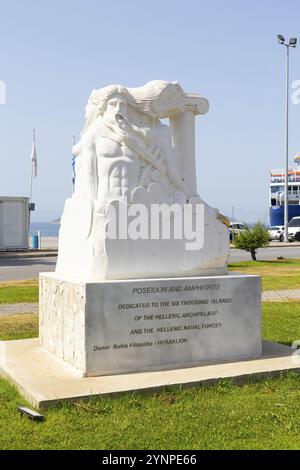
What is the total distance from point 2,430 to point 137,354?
1.73 meters

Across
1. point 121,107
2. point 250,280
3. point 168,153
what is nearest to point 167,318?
point 250,280

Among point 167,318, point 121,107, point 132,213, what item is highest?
point 121,107

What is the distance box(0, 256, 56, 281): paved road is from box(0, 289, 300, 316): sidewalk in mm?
5021

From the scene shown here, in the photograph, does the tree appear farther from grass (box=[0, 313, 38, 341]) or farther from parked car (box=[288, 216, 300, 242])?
parked car (box=[288, 216, 300, 242])

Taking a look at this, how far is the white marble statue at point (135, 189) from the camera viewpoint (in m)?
5.97

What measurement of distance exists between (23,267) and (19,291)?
262 inches

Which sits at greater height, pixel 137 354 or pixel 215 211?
pixel 215 211

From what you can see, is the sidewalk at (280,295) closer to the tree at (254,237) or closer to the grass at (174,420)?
the grass at (174,420)

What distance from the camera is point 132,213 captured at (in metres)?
6.02

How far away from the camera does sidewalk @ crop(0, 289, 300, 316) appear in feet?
33.2

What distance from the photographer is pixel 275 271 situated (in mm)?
18203

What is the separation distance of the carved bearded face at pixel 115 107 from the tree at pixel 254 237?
1564cm

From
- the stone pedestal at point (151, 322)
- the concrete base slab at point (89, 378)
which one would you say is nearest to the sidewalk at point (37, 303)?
the concrete base slab at point (89, 378)
